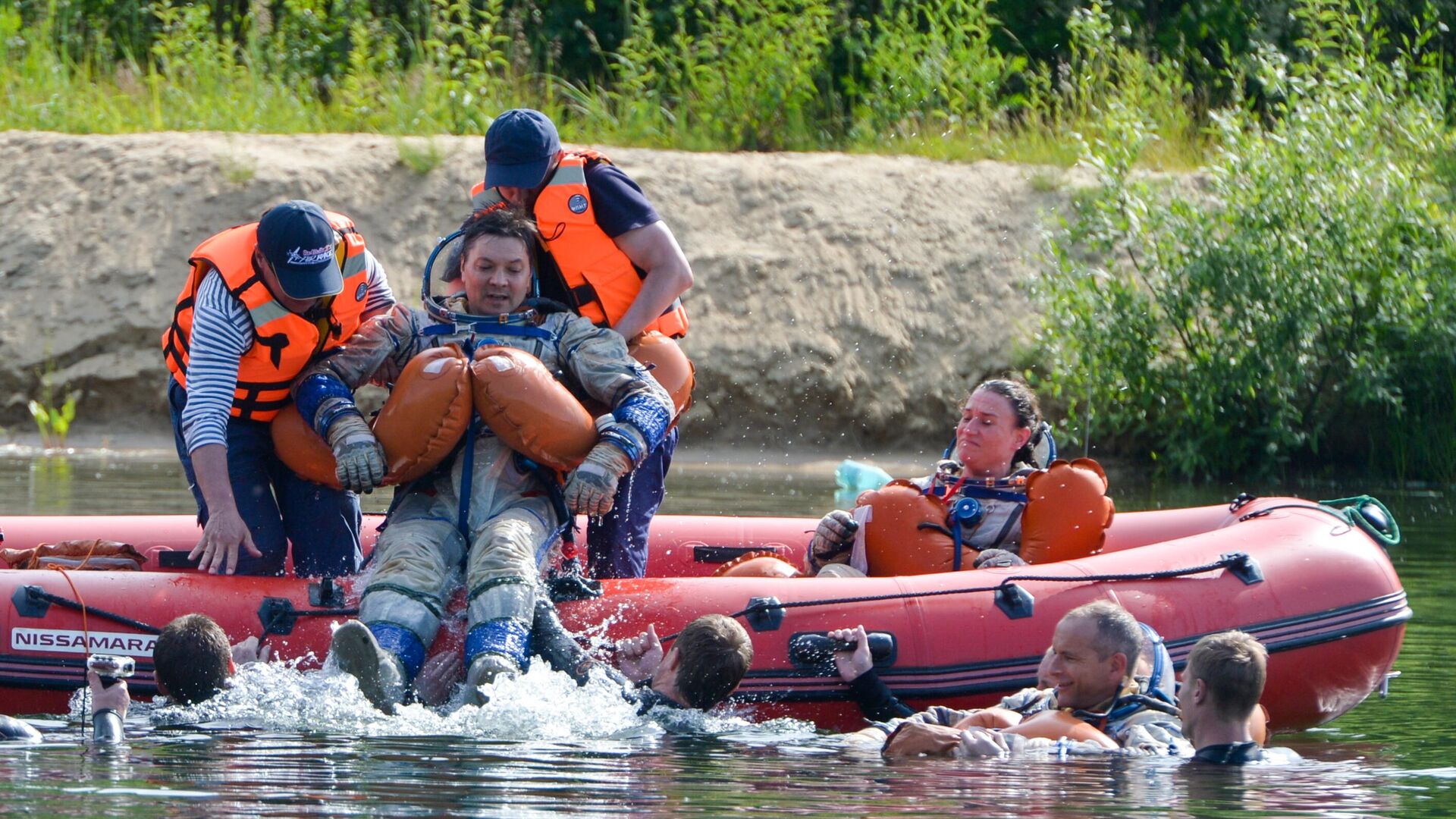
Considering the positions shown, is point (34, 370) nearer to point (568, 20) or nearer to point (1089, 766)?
point (568, 20)

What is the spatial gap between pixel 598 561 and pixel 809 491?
5.08m

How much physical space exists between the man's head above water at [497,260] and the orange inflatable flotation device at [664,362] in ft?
1.59

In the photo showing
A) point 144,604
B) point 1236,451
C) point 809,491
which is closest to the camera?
point 144,604

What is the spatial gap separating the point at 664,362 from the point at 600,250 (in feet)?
1.25

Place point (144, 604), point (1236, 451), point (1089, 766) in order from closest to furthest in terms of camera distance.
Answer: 1. point (1089, 766)
2. point (144, 604)
3. point (1236, 451)

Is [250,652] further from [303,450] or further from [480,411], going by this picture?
[480,411]

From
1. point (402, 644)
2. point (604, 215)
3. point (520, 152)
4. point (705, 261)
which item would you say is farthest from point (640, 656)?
point (705, 261)

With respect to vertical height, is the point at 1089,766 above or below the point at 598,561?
below

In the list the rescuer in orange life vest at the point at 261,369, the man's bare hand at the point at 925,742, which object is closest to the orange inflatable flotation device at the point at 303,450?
the rescuer in orange life vest at the point at 261,369

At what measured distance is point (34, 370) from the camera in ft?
42.5

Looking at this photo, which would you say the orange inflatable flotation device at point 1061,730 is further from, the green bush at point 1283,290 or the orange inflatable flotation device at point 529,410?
the green bush at point 1283,290

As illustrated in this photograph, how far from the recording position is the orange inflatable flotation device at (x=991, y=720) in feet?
15.2

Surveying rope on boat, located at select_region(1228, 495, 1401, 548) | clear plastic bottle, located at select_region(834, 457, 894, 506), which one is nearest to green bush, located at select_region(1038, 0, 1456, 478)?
clear plastic bottle, located at select_region(834, 457, 894, 506)

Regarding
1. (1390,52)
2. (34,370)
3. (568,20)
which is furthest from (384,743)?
(1390,52)
